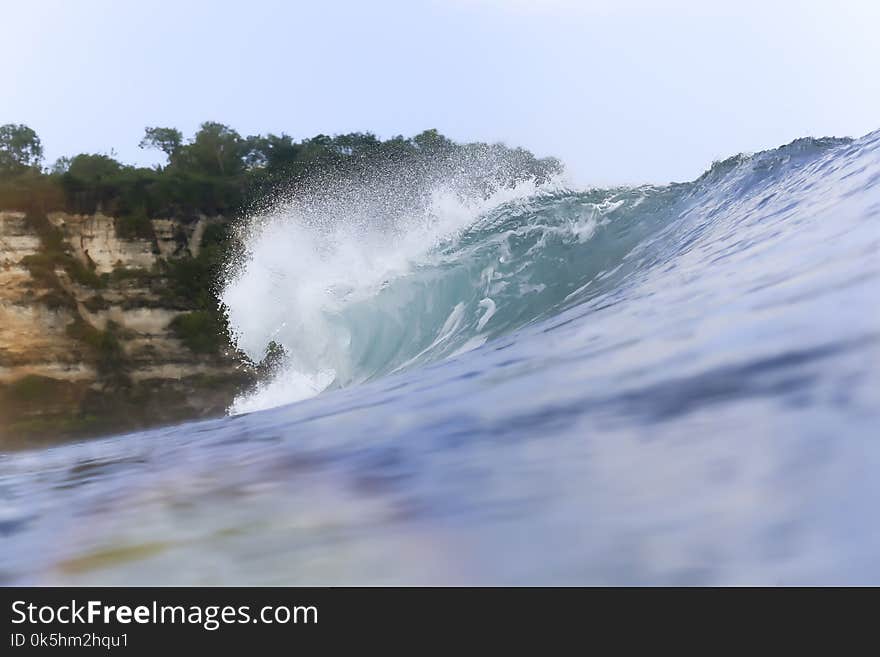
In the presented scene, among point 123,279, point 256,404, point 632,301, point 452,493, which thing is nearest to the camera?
point 452,493

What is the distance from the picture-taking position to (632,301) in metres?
4.08

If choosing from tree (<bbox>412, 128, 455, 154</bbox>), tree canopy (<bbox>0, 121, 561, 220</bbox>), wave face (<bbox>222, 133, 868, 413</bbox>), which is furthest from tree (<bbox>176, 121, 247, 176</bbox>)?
wave face (<bbox>222, 133, 868, 413</bbox>)

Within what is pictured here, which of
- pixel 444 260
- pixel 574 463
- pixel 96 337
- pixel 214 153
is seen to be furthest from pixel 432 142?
Answer: pixel 574 463

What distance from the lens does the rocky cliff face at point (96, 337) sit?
2050cm

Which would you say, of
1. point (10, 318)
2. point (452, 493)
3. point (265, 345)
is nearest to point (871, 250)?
point (452, 493)

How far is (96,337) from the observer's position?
841 inches

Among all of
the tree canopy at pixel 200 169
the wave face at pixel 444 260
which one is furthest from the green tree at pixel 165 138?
the wave face at pixel 444 260

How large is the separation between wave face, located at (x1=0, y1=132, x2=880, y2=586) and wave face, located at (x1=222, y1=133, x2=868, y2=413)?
1865 mm

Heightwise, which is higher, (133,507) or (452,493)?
(133,507)

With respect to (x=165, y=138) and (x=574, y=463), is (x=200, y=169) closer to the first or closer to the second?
(x=165, y=138)

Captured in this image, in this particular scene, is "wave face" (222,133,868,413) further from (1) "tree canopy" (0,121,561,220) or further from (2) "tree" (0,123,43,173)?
(2) "tree" (0,123,43,173)
